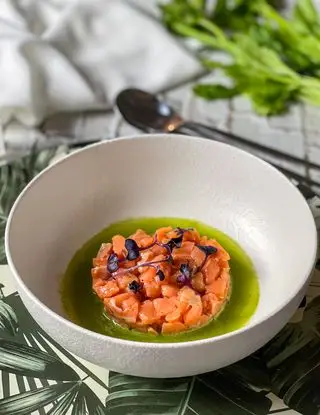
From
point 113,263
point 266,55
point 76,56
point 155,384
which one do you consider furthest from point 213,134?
point 155,384

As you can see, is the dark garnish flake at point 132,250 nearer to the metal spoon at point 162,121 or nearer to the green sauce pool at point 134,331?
the green sauce pool at point 134,331

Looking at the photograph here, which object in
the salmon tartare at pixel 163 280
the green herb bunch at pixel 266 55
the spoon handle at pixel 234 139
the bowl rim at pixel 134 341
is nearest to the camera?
the bowl rim at pixel 134 341

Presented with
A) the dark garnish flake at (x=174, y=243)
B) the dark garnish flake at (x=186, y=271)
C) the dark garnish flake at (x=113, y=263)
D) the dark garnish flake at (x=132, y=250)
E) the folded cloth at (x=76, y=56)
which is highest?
the dark garnish flake at (x=186, y=271)

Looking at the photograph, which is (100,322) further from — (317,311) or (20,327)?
(317,311)

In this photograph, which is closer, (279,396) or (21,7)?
(279,396)

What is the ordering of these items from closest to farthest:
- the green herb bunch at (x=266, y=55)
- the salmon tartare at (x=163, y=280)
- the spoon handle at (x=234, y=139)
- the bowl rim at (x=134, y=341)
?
the bowl rim at (x=134, y=341) → the salmon tartare at (x=163, y=280) → the spoon handle at (x=234, y=139) → the green herb bunch at (x=266, y=55)

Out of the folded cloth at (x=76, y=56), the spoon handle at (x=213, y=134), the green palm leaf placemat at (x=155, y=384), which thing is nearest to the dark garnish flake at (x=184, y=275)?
the green palm leaf placemat at (x=155, y=384)

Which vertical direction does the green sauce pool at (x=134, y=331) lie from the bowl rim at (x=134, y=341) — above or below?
below

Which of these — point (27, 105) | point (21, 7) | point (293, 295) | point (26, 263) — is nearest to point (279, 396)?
point (293, 295)
